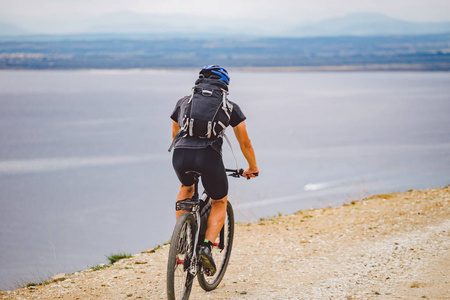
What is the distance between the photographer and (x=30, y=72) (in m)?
157

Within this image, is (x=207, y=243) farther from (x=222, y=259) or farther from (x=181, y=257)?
Result: (x=222, y=259)

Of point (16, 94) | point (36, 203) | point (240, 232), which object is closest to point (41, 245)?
point (36, 203)

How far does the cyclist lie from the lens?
4348 mm

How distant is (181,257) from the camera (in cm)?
437

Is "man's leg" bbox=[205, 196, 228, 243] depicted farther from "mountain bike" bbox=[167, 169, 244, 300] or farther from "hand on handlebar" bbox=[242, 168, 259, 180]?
"hand on handlebar" bbox=[242, 168, 259, 180]

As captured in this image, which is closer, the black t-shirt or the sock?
the black t-shirt

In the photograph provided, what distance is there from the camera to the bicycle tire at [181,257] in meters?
4.18

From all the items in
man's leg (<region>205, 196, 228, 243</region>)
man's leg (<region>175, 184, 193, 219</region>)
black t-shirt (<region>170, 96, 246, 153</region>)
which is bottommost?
man's leg (<region>205, 196, 228, 243</region>)

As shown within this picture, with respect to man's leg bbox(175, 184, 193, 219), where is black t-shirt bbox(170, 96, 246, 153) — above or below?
above

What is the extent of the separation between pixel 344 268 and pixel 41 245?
38.7ft

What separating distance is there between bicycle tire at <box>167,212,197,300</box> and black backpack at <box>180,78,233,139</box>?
64 centimetres

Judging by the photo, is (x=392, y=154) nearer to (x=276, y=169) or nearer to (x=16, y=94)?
(x=276, y=169)

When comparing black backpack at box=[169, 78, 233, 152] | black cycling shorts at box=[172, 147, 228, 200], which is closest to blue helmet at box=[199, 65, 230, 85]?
black backpack at box=[169, 78, 233, 152]

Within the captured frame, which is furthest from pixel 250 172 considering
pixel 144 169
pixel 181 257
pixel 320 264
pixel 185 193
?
pixel 144 169
